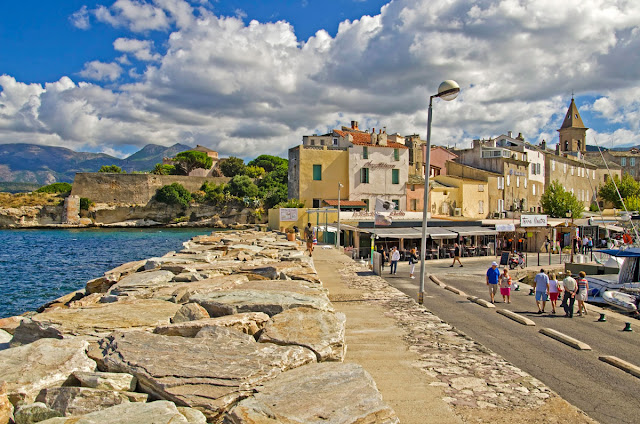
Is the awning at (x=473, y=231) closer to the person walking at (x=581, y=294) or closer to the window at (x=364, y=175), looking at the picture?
the window at (x=364, y=175)

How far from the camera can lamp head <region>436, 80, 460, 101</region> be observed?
1205 centimetres

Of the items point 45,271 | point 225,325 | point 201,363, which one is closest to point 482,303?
point 225,325

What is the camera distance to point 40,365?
4781 millimetres

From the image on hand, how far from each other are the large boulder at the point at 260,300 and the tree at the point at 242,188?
82.5 metres

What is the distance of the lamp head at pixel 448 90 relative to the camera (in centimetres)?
1205

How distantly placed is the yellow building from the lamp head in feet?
112

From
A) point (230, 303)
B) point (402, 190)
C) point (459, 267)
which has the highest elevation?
point (402, 190)

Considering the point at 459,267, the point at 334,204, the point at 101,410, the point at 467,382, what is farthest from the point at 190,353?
the point at 334,204

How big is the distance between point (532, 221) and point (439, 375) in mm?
33870

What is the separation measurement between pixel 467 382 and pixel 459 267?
23.7 m

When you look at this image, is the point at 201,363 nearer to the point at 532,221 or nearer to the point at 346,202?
the point at 532,221

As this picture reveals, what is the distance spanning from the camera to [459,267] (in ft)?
93.2

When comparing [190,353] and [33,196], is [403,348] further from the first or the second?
[33,196]

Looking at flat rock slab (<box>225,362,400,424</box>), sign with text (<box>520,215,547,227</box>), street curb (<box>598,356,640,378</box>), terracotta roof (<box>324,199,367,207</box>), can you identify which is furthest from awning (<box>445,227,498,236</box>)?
flat rock slab (<box>225,362,400,424</box>)
